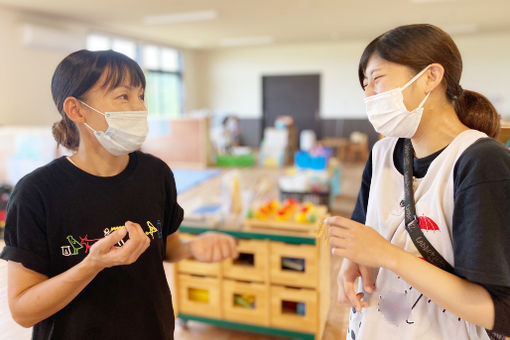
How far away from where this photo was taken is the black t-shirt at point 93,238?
783 mm

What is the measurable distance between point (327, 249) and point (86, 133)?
5.51 ft

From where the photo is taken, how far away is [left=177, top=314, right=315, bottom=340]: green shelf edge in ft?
7.20

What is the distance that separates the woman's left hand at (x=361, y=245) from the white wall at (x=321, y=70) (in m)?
7.66

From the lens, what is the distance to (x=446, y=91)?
83cm

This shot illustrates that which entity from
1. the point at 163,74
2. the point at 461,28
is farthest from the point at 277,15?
the point at 163,74

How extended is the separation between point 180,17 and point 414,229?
22.9 ft

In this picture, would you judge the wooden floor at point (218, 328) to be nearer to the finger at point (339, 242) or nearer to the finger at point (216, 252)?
the finger at point (216, 252)

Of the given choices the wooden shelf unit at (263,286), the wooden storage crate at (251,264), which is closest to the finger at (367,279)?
the wooden shelf unit at (263,286)

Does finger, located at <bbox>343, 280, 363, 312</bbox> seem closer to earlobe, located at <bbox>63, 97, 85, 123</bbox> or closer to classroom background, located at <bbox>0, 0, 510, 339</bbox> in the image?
classroom background, located at <bbox>0, 0, 510, 339</bbox>

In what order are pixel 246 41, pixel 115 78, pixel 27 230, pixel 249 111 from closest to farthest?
pixel 27 230, pixel 115 78, pixel 246 41, pixel 249 111

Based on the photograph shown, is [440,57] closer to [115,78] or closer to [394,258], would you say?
[394,258]

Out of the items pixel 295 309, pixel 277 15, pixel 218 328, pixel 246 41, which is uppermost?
pixel 246 41

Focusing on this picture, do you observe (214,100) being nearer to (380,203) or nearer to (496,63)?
(496,63)

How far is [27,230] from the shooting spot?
2.52 feet
